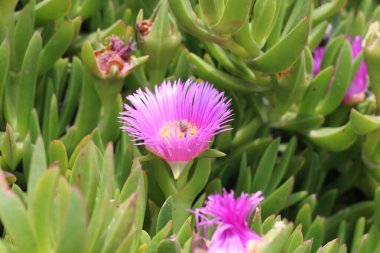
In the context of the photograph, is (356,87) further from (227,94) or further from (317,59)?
(227,94)

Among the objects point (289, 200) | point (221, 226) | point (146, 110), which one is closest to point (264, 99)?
point (289, 200)

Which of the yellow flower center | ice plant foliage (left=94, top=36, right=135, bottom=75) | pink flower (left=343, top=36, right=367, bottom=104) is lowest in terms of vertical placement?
pink flower (left=343, top=36, right=367, bottom=104)

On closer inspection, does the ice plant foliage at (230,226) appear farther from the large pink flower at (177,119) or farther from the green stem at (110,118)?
the green stem at (110,118)

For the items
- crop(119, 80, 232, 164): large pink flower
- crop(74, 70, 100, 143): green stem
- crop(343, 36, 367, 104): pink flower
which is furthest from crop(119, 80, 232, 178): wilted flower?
crop(343, 36, 367, 104): pink flower

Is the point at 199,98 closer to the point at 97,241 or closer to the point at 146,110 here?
the point at 146,110

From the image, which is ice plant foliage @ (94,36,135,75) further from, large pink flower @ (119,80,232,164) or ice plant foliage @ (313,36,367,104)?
ice plant foliage @ (313,36,367,104)

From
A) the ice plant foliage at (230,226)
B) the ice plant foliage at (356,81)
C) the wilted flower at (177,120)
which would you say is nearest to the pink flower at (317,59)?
the ice plant foliage at (356,81)
